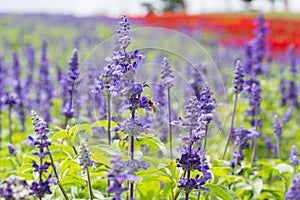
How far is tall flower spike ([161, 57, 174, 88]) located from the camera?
3152mm

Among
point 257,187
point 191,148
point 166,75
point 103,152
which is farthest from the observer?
point 257,187

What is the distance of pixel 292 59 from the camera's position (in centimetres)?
709

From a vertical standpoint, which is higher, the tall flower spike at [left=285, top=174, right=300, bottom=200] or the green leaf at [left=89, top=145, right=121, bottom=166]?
the green leaf at [left=89, top=145, right=121, bottom=166]

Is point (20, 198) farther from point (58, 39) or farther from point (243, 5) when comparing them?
point (243, 5)

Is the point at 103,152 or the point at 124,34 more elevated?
the point at 124,34

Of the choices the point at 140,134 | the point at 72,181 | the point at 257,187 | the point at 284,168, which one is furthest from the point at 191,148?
the point at 284,168

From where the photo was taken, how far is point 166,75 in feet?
10.6

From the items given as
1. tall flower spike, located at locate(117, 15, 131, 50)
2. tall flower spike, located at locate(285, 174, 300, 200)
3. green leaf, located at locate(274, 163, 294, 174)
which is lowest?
green leaf, located at locate(274, 163, 294, 174)

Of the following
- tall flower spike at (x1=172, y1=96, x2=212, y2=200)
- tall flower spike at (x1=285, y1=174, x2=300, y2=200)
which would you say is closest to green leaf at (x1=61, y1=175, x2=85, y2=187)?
tall flower spike at (x1=172, y1=96, x2=212, y2=200)

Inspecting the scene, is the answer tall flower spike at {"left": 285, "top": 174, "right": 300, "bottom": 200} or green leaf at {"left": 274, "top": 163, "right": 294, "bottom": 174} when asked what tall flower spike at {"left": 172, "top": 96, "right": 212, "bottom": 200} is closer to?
tall flower spike at {"left": 285, "top": 174, "right": 300, "bottom": 200}

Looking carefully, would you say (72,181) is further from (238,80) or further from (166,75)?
(238,80)

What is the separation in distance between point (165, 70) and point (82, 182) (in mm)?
749

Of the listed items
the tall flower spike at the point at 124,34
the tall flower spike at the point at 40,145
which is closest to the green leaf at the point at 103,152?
the tall flower spike at the point at 40,145

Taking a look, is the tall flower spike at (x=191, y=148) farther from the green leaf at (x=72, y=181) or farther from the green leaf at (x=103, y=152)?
the green leaf at (x=72, y=181)
